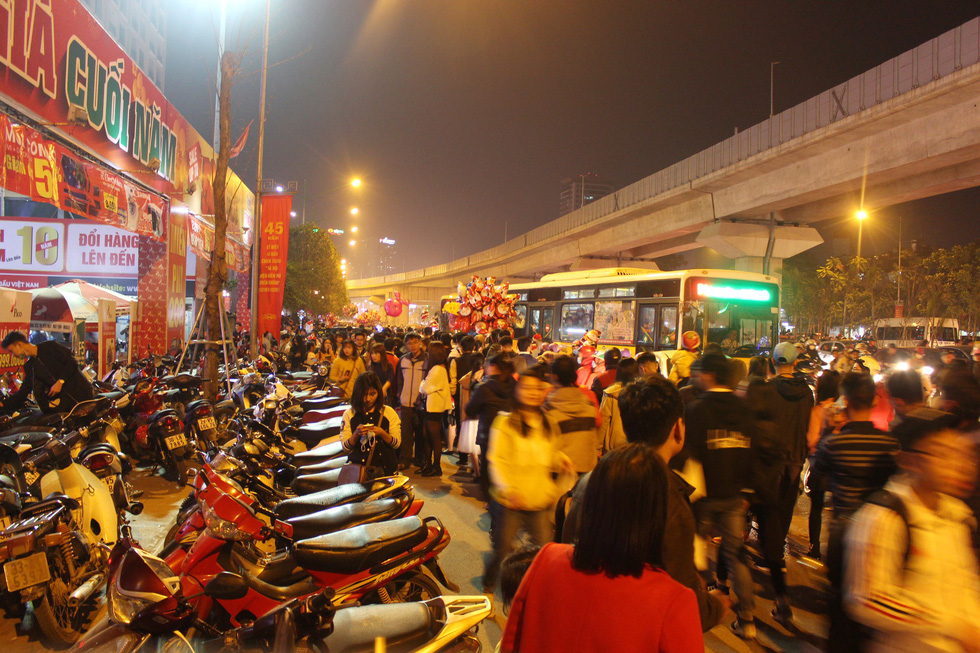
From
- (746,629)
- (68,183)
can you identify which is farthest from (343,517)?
(68,183)

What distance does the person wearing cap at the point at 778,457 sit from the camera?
13.8 ft

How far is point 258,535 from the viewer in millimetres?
3580

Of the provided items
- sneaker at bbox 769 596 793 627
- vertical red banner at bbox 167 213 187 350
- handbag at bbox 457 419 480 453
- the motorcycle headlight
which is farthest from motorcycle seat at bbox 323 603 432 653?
vertical red banner at bbox 167 213 187 350

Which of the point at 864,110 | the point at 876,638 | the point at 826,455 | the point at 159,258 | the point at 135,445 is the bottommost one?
the point at 135,445

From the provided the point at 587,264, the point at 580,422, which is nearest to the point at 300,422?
the point at 580,422

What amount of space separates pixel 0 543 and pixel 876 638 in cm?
455

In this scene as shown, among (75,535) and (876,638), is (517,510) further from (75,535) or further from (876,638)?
(75,535)

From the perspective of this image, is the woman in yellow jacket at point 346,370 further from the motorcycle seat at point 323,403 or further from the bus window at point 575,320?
the bus window at point 575,320

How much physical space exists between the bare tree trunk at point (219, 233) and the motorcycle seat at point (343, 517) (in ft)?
21.4

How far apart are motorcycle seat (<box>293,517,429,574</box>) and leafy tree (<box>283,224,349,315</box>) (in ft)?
123

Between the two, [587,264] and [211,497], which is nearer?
[211,497]

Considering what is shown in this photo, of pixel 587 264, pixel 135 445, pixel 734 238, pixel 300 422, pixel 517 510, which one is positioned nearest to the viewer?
pixel 517 510

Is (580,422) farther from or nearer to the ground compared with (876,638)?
farther from the ground

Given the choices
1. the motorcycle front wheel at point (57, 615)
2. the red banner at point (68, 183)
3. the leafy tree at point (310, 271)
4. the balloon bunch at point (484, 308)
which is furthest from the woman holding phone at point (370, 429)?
the leafy tree at point (310, 271)
